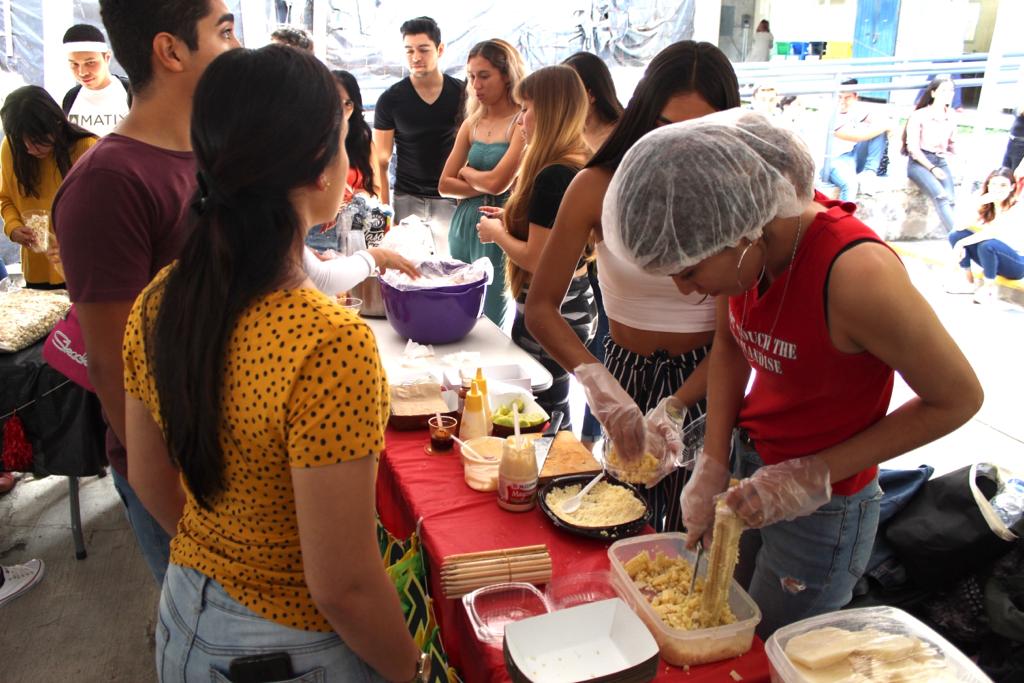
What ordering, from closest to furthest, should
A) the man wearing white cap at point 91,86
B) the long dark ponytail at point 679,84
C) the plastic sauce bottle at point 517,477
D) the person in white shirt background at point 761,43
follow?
the plastic sauce bottle at point 517,477 → the long dark ponytail at point 679,84 → the man wearing white cap at point 91,86 → the person in white shirt background at point 761,43

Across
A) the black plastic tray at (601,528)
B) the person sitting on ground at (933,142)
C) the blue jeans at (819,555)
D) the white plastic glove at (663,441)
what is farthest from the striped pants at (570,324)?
the person sitting on ground at (933,142)

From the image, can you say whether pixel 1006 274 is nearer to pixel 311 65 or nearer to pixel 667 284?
pixel 667 284

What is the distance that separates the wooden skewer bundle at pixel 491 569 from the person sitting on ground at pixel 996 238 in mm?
6364

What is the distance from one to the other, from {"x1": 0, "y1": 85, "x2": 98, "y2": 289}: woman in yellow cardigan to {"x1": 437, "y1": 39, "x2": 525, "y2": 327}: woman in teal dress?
181 centimetres

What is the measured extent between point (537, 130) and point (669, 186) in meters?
1.79

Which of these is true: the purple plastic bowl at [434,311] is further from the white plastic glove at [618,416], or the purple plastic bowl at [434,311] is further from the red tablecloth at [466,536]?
the white plastic glove at [618,416]

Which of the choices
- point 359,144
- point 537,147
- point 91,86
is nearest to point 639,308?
point 537,147

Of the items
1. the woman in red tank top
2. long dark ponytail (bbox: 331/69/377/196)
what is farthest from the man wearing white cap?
the woman in red tank top

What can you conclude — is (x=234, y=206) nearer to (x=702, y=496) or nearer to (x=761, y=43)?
(x=702, y=496)

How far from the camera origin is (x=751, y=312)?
57.2 inches

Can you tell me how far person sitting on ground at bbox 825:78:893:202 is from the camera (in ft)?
25.6

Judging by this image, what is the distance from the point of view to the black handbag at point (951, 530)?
7.35ft

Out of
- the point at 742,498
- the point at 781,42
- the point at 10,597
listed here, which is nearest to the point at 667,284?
the point at 742,498

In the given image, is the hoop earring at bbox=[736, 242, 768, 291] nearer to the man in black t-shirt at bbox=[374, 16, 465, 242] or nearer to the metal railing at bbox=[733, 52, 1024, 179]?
the man in black t-shirt at bbox=[374, 16, 465, 242]
